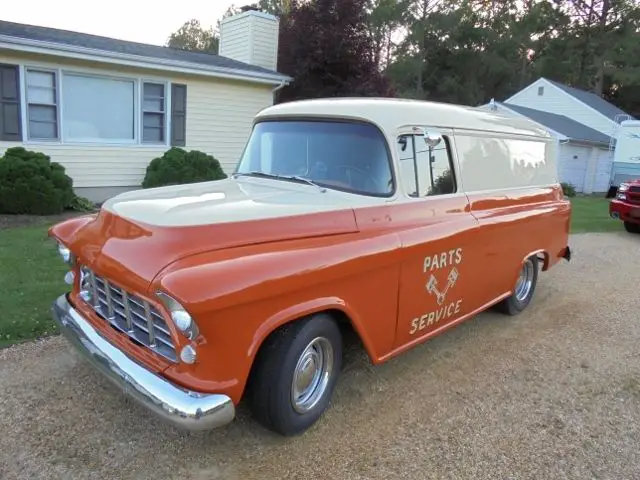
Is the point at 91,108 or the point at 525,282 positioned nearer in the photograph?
the point at 525,282

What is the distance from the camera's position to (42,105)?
1021cm

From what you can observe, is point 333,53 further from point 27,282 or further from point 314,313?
A: point 314,313

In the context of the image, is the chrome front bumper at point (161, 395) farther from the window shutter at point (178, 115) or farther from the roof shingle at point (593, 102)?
the roof shingle at point (593, 102)

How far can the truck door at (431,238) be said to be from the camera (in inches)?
139

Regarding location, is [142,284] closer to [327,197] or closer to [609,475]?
[327,197]

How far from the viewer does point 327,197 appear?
340cm

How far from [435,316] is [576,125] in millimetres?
27756

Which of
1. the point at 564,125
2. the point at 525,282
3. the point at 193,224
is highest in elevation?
the point at 564,125

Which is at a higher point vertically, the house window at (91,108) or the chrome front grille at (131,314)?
the house window at (91,108)

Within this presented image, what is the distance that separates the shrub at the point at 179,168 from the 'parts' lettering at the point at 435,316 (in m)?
7.98

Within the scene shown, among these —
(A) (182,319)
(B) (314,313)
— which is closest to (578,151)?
(B) (314,313)

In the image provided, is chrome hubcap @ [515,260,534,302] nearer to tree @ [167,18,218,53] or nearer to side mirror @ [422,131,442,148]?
side mirror @ [422,131,442,148]

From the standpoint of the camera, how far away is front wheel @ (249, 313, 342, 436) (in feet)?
9.32

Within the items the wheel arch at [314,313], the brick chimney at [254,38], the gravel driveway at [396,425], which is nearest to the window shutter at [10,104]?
the brick chimney at [254,38]
